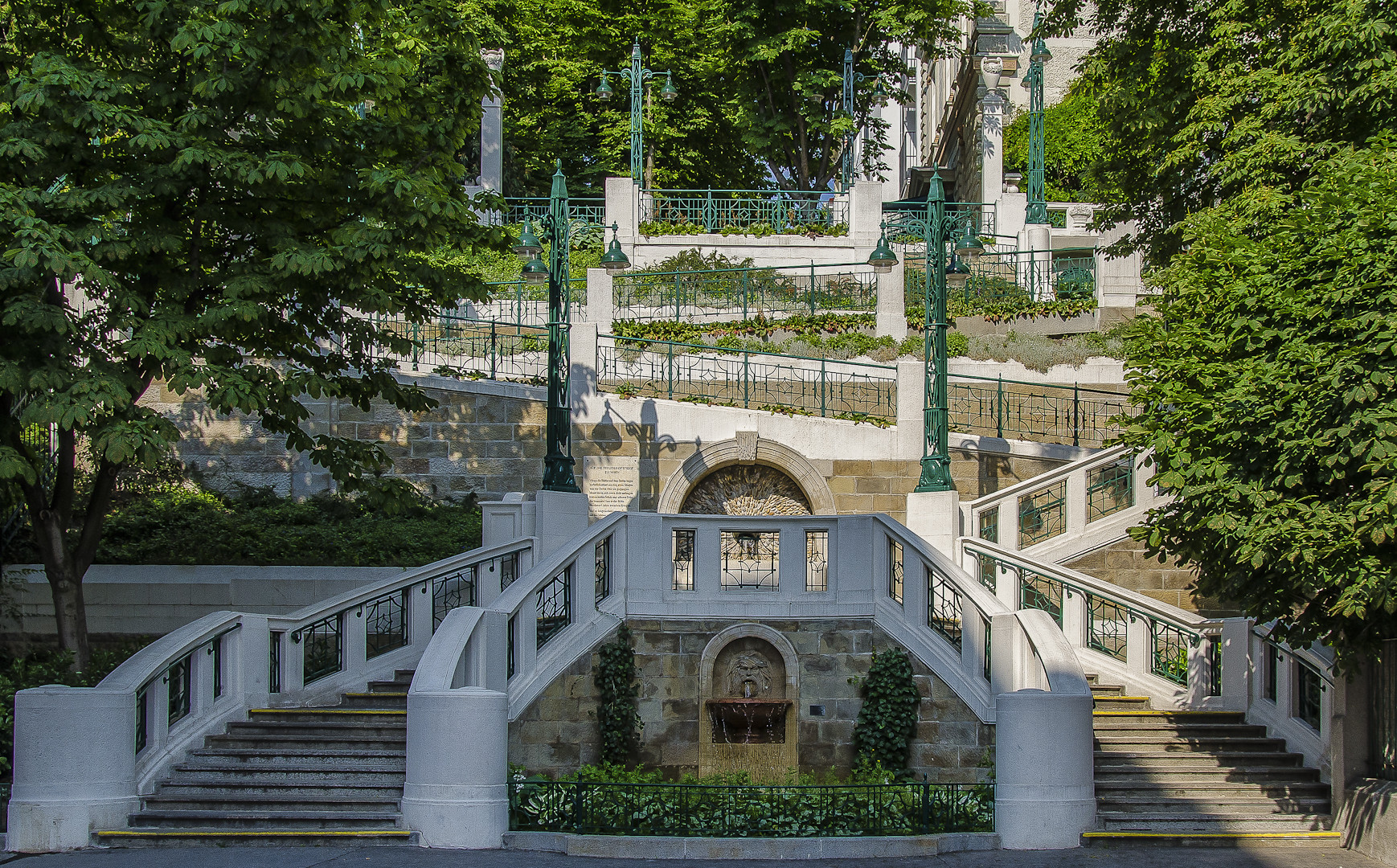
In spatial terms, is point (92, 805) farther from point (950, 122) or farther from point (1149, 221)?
point (950, 122)

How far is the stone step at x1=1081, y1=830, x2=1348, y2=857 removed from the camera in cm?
974

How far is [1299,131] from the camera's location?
14.7m

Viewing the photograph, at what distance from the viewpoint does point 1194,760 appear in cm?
1130

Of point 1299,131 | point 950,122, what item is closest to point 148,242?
point 1299,131

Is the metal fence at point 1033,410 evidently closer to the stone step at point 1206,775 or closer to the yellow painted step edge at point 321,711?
the stone step at point 1206,775

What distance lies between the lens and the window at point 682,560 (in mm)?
13117

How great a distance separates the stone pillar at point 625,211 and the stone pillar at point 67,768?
19745mm

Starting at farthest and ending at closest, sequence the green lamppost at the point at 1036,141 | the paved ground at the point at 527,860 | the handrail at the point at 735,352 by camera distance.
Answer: the green lamppost at the point at 1036,141 → the handrail at the point at 735,352 → the paved ground at the point at 527,860

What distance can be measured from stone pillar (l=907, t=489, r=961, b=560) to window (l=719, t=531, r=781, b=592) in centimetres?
197

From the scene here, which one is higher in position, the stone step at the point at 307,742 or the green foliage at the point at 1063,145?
the green foliage at the point at 1063,145

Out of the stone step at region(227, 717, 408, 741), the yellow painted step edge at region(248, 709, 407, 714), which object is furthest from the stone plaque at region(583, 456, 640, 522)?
the stone step at region(227, 717, 408, 741)

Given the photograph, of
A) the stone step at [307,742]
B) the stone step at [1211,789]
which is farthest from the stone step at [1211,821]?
the stone step at [307,742]

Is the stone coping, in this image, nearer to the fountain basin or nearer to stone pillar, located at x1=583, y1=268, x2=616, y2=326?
the fountain basin

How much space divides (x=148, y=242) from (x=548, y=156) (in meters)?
26.2
